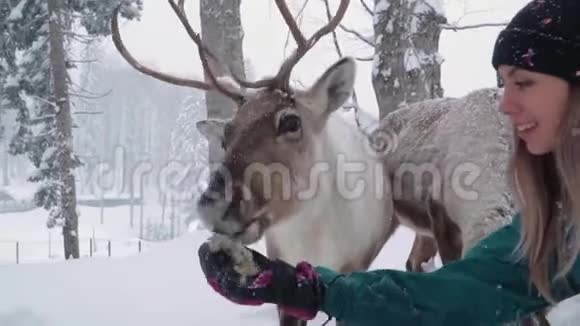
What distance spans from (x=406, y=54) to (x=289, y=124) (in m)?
3.76

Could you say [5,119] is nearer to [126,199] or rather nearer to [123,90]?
[126,199]

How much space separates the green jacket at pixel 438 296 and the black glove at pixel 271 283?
0.17 ft

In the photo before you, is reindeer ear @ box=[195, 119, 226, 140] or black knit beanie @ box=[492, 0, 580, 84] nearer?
black knit beanie @ box=[492, 0, 580, 84]

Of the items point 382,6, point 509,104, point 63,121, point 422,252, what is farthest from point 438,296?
point 63,121

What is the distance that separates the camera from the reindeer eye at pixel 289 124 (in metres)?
3.31

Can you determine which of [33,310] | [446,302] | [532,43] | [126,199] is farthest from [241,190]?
[126,199]

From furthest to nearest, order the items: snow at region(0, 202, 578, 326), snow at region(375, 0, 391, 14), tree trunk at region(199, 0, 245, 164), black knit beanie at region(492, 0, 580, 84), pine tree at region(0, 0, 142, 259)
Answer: pine tree at region(0, 0, 142, 259), tree trunk at region(199, 0, 245, 164), snow at region(375, 0, 391, 14), snow at region(0, 202, 578, 326), black knit beanie at region(492, 0, 580, 84)

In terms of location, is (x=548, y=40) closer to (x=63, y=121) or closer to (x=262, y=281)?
(x=262, y=281)

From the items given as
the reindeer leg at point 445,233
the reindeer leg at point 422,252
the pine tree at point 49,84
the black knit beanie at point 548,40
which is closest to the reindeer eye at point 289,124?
the reindeer leg at point 445,233

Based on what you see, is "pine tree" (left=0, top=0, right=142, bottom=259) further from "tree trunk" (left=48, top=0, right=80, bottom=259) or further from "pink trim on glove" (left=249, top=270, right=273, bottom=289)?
"pink trim on glove" (left=249, top=270, right=273, bottom=289)

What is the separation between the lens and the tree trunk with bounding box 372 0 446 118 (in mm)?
6766

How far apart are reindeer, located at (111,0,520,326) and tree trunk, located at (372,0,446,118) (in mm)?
2365

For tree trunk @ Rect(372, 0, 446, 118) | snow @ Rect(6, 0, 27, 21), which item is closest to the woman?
tree trunk @ Rect(372, 0, 446, 118)

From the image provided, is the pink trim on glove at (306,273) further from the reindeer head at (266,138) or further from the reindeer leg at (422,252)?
the reindeer leg at (422,252)
